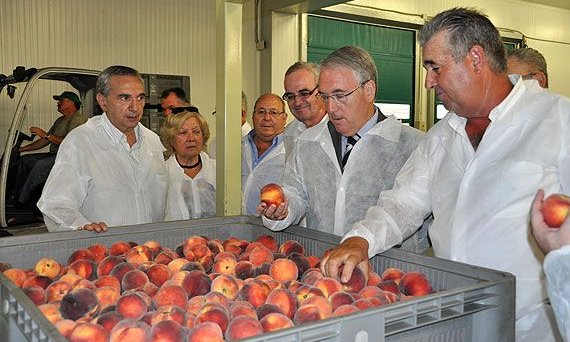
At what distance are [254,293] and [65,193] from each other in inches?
59.7

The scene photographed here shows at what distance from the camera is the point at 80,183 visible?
9.39 ft

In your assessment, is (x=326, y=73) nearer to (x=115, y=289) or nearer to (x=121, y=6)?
(x=115, y=289)

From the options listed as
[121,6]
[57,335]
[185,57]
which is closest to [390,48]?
[185,57]

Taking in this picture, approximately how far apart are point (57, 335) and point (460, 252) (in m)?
1.33

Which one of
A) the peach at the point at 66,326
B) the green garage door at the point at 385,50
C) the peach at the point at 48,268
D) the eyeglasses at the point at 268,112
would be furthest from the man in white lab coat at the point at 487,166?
the green garage door at the point at 385,50

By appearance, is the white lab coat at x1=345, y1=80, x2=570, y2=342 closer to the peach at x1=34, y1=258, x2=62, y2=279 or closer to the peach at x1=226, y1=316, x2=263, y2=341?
the peach at x1=226, y1=316, x2=263, y2=341

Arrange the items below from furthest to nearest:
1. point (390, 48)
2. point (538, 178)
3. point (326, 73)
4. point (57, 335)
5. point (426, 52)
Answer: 1. point (390, 48)
2. point (326, 73)
3. point (426, 52)
4. point (538, 178)
5. point (57, 335)

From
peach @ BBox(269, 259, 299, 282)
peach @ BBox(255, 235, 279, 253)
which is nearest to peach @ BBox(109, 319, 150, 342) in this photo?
peach @ BBox(269, 259, 299, 282)

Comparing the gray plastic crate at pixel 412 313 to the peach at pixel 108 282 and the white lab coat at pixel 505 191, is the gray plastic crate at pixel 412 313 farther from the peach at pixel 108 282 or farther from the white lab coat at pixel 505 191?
the peach at pixel 108 282

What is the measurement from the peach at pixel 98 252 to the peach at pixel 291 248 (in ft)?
2.16

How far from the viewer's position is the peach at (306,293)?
1574 millimetres

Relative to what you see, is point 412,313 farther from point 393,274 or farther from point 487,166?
point 487,166

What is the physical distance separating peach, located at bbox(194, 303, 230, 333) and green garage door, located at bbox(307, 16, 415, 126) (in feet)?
24.6

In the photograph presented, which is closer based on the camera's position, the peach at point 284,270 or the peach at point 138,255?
the peach at point 284,270
